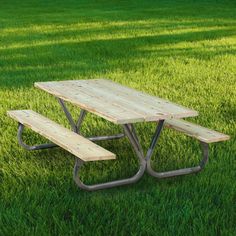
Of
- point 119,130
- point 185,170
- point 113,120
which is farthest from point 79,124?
point 113,120

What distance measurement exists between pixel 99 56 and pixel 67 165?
6.18 m

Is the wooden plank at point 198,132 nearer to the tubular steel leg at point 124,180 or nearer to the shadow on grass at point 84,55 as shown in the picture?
the tubular steel leg at point 124,180

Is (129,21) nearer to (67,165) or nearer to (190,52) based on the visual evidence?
(190,52)

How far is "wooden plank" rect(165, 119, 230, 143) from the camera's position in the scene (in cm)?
467

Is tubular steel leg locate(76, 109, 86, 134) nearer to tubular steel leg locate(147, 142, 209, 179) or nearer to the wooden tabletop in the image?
the wooden tabletop

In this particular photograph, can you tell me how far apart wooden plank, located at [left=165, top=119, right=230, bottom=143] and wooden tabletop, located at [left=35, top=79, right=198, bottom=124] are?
0.64ft

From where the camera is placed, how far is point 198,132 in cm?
484

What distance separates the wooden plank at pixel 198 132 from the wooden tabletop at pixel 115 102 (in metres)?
0.19

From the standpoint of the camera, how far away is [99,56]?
11.2 metres

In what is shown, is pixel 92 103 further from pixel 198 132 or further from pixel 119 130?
pixel 119 130

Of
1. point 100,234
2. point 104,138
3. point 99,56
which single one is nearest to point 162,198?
point 100,234

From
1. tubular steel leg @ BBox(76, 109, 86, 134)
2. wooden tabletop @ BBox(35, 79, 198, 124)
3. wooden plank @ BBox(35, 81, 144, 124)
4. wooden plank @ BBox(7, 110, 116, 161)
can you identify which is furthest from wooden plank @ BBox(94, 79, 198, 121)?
wooden plank @ BBox(7, 110, 116, 161)

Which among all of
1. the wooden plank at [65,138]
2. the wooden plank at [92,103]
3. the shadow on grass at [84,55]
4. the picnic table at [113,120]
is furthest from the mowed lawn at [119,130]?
the wooden plank at [92,103]

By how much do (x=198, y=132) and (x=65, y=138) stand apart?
0.97m
